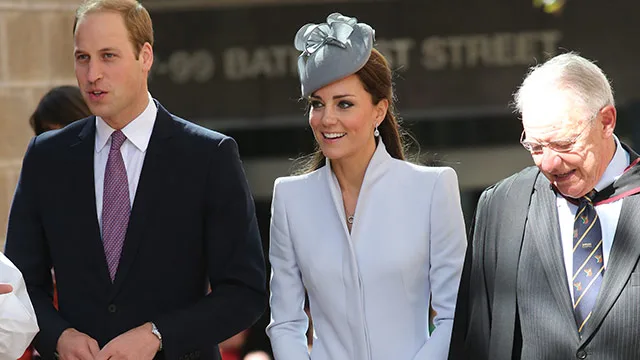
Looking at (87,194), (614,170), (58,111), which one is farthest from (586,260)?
(58,111)

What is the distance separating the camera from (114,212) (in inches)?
186

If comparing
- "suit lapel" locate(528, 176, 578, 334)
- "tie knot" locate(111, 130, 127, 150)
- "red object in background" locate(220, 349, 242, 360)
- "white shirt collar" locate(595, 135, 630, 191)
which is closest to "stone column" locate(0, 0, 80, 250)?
"tie knot" locate(111, 130, 127, 150)

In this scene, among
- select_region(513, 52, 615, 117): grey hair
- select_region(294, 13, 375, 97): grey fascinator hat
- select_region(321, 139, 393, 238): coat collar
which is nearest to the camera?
select_region(513, 52, 615, 117): grey hair

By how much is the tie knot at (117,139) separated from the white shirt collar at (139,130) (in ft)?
0.05

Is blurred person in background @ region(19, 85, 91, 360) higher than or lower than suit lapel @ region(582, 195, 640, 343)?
higher

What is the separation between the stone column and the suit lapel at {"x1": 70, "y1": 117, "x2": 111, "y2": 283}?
1998 mm

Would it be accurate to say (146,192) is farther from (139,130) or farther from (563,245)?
(563,245)

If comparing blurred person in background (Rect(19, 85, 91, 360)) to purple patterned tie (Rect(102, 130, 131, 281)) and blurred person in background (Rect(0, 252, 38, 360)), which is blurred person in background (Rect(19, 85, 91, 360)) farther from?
blurred person in background (Rect(0, 252, 38, 360))

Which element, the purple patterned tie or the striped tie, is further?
the purple patterned tie

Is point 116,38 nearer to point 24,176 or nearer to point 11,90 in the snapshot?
point 24,176

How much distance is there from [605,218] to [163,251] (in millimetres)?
1504

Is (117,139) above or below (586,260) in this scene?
above

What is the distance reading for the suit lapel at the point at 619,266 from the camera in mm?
4172

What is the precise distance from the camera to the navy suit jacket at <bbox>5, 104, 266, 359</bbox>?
4.66m
